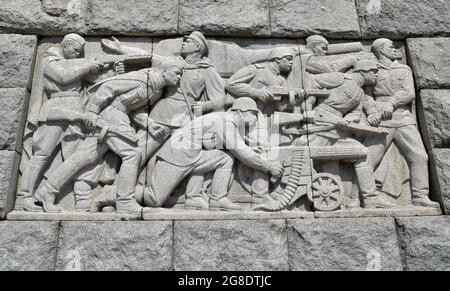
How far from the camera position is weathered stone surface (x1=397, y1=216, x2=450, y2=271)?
3857 millimetres

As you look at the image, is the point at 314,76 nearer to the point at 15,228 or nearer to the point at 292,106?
the point at 292,106

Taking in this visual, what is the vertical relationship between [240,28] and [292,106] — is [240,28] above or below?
above

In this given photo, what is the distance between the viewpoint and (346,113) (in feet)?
14.9

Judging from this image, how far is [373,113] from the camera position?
14.6 ft

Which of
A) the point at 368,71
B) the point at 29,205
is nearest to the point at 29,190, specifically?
the point at 29,205

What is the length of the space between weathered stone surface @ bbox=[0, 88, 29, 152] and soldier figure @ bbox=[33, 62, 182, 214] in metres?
0.52

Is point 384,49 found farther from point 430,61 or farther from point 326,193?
point 326,193

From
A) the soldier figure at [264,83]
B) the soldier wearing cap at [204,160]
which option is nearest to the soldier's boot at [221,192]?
the soldier wearing cap at [204,160]

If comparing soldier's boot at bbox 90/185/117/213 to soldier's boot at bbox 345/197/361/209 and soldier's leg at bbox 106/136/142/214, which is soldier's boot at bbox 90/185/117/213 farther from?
soldier's boot at bbox 345/197/361/209

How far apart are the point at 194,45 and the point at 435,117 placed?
255cm

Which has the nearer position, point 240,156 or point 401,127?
point 240,156

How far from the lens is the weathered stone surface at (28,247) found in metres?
3.72
